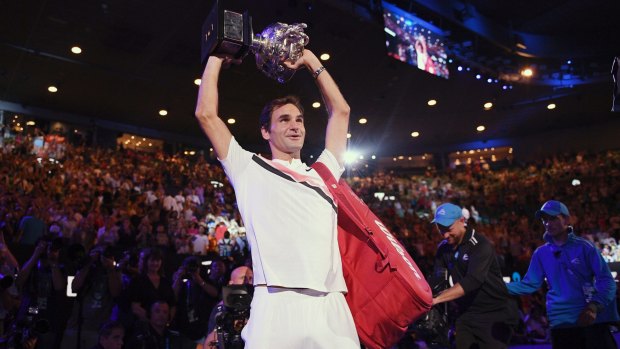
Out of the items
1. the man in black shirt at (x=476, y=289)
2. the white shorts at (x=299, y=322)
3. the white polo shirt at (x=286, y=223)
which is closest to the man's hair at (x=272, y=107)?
the white polo shirt at (x=286, y=223)

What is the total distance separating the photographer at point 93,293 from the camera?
250 inches

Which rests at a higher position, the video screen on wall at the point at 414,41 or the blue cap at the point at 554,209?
the video screen on wall at the point at 414,41

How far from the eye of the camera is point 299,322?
5.73 ft

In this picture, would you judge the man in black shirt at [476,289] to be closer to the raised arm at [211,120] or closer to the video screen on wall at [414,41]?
the raised arm at [211,120]

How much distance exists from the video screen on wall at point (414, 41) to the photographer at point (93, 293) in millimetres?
8901

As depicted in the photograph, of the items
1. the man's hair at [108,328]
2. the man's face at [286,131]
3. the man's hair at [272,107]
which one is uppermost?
the man's hair at [272,107]

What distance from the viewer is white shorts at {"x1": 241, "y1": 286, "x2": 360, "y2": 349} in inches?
67.8

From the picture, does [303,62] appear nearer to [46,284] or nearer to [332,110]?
[332,110]

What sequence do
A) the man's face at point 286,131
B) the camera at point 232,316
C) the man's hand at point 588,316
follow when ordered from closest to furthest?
the man's face at point 286,131 < the camera at point 232,316 < the man's hand at point 588,316

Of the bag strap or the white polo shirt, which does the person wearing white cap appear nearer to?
the bag strap

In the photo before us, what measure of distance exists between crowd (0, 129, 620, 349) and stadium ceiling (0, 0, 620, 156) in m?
2.38

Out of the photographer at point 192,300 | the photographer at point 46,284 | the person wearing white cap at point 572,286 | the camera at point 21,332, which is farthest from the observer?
the photographer at point 192,300

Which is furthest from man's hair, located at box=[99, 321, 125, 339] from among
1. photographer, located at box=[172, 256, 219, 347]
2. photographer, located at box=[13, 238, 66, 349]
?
photographer, located at box=[172, 256, 219, 347]

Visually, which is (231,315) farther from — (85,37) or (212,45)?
(85,37)
